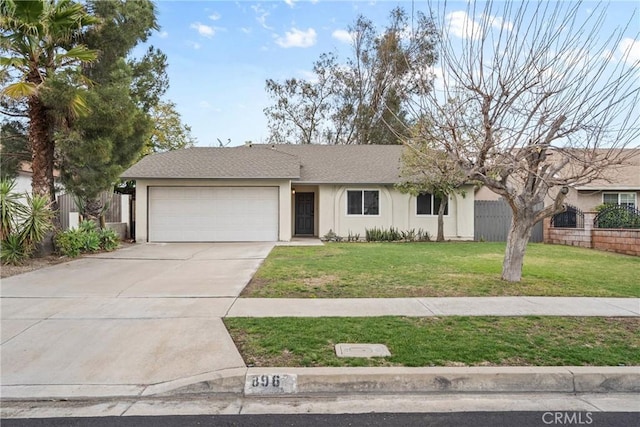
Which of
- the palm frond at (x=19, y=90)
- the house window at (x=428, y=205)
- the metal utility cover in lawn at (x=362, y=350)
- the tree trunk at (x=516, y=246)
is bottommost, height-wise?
the metal utility cover in lawn at (x=362, y=350)

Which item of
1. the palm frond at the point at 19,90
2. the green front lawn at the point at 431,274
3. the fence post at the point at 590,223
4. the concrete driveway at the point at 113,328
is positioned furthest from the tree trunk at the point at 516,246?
the palm frond at the point at 19,90

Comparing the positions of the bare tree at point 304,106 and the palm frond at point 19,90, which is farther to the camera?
the bare tree at point 304,106

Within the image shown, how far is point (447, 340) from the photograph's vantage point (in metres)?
5.13

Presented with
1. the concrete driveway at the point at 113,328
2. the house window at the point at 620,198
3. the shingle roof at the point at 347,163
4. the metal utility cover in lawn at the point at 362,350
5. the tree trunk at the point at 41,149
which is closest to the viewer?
the concrete driveway at the point at 113,328

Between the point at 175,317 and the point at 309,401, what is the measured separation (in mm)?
3093

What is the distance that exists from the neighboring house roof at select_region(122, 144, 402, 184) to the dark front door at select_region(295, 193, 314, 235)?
173 cm

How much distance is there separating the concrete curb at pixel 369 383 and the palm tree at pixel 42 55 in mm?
9848

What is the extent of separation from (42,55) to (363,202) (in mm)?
13235

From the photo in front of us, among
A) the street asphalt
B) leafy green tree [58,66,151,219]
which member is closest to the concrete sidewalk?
the street asphalt

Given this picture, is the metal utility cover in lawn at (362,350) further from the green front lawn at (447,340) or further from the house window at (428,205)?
the house window at (428,205)

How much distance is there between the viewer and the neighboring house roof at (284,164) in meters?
17.5

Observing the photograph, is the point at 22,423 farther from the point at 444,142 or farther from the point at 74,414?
the point at 444,142

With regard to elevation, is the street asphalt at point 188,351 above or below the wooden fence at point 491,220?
below

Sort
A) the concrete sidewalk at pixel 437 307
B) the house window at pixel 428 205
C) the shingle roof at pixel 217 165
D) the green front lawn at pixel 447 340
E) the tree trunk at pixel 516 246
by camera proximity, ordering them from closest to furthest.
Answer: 1. the green front lawn at pixel 447 340
2. the concrete sidewalk at pixel 437 307
3. the tree trunk at pixel 516 246
4. the shingle roof at pixel 217 165
5. the house window at pixel 428 205
